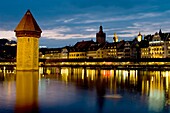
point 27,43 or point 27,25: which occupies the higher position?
point 27,25

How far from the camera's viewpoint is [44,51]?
150 m

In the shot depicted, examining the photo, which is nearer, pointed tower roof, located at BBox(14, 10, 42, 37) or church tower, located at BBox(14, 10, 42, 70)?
pointed tower roof, located at BBox(14, 10, 42, 37)

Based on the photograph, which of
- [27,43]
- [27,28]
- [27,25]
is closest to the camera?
[27,28]

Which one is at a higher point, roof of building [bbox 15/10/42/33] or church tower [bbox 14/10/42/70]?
roof of building [bbox 15/10/42/33]

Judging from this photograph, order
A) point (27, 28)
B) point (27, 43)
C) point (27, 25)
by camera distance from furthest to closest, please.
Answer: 1. point (27, 43)
2. point (27, 25)
3. point (27, 28)

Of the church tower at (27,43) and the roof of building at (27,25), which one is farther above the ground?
the roof of building at (27,25)

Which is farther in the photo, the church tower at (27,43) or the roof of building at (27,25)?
the church tower at (27,43)

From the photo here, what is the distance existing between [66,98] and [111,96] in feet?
11.6

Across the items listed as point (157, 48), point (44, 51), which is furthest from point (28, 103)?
point (44, 51)

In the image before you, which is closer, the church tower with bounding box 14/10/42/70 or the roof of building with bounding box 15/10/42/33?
the roof of building with bounding box 15/10/42/33

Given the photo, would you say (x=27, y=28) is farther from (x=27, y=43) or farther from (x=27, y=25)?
(x=27, y=43)

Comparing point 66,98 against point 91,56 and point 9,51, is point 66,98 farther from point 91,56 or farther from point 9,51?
point 9,51

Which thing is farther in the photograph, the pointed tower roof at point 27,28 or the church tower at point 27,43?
the church tower at point 27,43

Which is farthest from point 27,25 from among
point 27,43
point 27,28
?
point 27,43
